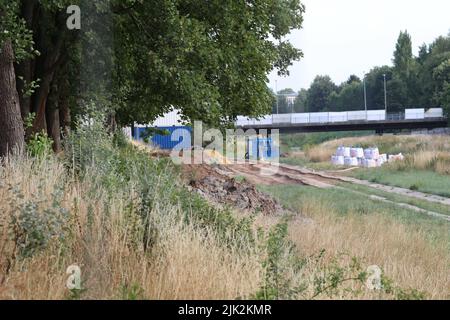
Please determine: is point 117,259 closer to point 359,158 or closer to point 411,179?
point 411,179

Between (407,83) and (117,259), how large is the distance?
96288mm

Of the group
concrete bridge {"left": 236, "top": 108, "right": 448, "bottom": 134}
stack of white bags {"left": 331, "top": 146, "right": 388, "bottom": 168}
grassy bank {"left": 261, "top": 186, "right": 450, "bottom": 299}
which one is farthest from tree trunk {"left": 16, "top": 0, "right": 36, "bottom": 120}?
concrete bridge {"left": 236, "top": 108, "right": 448, "bottom": 134}

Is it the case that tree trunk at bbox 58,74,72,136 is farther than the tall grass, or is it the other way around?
tree trunk at bbox 58,74,72,136

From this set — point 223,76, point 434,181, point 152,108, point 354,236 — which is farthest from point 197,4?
point 434,181

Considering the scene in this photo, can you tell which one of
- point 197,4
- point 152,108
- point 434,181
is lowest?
point 434,181

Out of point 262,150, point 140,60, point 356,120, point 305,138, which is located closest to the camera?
point 140,60

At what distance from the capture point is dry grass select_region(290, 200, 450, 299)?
7.59 m

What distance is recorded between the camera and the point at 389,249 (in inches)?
384

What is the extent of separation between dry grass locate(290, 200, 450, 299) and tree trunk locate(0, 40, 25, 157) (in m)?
4.98

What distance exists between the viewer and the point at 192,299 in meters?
4.82

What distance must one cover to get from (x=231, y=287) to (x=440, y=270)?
489 centimetres

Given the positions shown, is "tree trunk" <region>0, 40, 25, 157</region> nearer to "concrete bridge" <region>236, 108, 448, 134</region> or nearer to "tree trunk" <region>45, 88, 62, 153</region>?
"tree trunk" <region>45, 88, 62, 153</region>

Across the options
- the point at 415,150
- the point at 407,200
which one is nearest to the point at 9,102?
the point at 407,200
